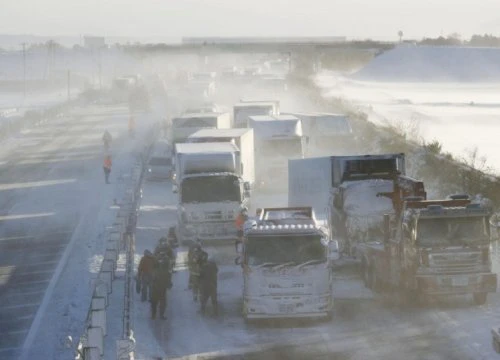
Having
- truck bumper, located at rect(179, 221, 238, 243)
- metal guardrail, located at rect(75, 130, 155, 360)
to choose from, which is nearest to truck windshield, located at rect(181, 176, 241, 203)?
truck bumper, located at rect(179, 221, 238, 243)

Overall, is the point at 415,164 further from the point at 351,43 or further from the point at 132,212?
the point at 351,43

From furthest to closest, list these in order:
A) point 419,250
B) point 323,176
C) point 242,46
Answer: point 242,46 → point 323,176 → point 419,250

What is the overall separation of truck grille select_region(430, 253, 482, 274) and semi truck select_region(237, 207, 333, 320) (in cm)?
249

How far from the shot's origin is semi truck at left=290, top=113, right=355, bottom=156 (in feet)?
177

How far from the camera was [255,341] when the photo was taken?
904 inches

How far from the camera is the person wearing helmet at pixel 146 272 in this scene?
26219 mm

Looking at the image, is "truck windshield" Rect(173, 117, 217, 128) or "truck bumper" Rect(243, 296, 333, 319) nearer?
"truck bumper" Rect(243, 296, 333, 319)

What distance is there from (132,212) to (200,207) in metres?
4.71

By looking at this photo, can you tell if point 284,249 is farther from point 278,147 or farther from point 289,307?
point 278,147

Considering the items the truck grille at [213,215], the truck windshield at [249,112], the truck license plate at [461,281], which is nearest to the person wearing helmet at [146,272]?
the truck license plate at [461,281]

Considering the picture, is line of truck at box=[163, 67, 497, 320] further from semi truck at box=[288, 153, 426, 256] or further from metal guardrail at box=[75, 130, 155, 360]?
metal guardrail at box=[75, 130, 155, 360]

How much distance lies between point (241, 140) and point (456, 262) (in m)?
17.2

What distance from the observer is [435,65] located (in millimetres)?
183875

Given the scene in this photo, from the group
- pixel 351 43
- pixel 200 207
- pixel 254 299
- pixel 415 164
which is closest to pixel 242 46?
pixel 351 43
